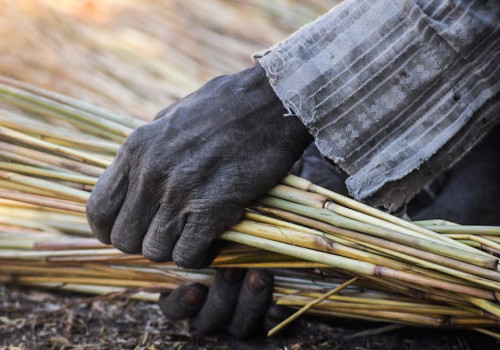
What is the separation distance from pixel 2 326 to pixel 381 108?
33.4 inches

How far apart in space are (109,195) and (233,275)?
12.5 inches

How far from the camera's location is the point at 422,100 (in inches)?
46.4

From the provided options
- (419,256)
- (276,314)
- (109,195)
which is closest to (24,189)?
(109,195)

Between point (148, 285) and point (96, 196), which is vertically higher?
point (96, 196)

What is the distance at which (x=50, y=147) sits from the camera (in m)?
1.36

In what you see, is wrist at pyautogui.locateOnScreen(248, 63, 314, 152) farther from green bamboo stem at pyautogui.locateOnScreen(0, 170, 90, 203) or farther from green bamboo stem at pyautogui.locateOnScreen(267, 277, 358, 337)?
green bamboo stem at pyautogui.locateOnScreen(0, 170, 90, 203)

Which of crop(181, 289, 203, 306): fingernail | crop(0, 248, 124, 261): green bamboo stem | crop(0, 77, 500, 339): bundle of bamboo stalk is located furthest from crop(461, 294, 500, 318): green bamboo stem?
crop(0, 248, 124, 261): green bamboo stem

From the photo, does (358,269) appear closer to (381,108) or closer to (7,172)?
(381,108)

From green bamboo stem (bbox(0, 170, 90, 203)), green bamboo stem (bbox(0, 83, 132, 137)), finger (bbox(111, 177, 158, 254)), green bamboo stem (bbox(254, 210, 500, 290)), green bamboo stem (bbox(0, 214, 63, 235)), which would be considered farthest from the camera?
green bamboo stem (bbox(0, 214, 63, 235))

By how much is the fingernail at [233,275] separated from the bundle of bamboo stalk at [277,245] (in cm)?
7

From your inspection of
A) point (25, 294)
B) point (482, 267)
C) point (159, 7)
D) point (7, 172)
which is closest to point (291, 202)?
point (482, 267)

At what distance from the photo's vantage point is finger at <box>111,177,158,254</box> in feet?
3.72

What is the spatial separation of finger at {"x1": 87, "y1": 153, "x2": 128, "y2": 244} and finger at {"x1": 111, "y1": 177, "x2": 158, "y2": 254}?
11mm

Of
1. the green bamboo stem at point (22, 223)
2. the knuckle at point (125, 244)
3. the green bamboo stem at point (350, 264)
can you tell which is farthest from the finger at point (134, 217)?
the green bamboo stem at point (22, 223)
